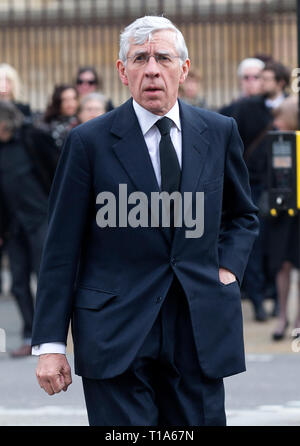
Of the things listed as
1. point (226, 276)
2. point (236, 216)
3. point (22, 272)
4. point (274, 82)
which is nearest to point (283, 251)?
point (274, 82)

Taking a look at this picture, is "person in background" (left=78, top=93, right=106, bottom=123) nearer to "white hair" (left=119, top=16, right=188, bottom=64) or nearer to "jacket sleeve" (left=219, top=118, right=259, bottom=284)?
"jacket sleeve" (left=219, top=118, right=259, bottom=284)

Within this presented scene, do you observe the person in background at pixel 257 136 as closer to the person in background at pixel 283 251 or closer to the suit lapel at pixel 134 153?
the person in background at pixel 283 251

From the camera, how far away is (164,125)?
151 inches

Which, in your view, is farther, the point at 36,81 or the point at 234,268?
the point at 36,81

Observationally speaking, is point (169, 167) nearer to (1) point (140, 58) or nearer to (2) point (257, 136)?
(1) point (140, 58)

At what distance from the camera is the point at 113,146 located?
12.5 feet

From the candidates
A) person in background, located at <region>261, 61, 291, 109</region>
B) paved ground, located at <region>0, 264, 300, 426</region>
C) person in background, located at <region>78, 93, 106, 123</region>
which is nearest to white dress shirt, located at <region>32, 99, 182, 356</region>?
paved ground, located at <region>0, 264, 300, 426</region>

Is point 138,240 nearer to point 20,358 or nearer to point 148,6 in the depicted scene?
point 20,358

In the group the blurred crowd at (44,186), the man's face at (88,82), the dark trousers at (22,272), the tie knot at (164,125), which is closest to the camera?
the tie knot at (164,125)

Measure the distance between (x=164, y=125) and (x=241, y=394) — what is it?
3.51 metres

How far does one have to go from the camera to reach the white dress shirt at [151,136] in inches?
150

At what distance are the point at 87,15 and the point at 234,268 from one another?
11295 millimetres

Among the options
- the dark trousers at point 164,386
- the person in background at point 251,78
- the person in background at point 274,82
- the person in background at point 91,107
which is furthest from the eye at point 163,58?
the person in background at point 251,78
